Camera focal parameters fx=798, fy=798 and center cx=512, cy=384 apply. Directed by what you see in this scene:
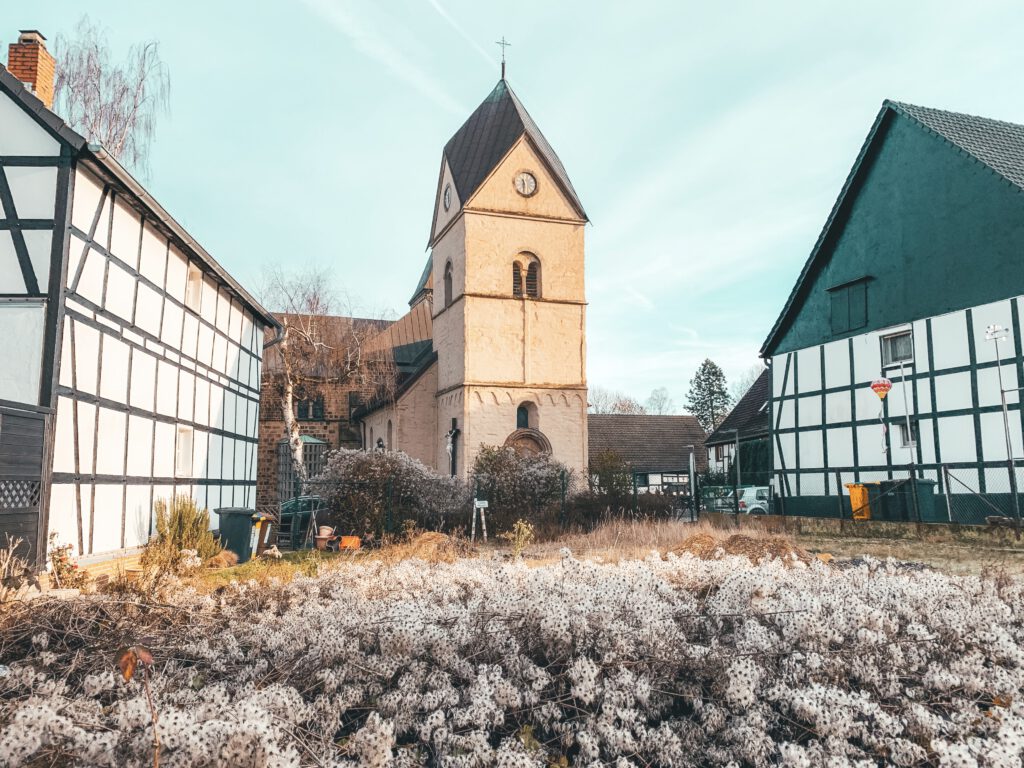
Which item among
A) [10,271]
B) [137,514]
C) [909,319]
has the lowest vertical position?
[137,514]

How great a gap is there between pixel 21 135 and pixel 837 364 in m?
17.1

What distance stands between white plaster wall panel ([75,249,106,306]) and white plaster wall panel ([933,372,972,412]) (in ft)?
50.9

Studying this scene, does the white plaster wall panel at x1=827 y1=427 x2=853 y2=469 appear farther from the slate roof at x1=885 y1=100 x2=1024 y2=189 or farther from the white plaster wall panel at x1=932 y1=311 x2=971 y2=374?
the slate roof at x1=885 y1=100 x2=1024 y2=189

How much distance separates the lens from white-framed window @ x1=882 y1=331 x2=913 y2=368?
17.5m

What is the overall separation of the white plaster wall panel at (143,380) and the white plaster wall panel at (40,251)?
2.25 metres

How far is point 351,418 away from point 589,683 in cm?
3453

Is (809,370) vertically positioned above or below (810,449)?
above

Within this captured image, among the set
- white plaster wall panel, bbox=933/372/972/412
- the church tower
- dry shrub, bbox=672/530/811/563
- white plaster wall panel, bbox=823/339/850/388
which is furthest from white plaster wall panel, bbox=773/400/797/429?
dry shrub, bbox=672/530/811/563

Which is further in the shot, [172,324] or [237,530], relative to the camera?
[237,530]

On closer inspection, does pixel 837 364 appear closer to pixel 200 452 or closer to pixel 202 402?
pixel 202 402

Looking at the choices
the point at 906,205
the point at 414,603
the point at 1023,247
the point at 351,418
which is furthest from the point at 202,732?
the point at 351,418

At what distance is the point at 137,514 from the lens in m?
11.9

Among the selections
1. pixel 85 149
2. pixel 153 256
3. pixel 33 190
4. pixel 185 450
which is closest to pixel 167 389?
pixel 185 450

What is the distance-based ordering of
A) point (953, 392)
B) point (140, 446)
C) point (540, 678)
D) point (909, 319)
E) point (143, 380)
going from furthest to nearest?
point (909, 319), point (953, 392), point (143, 380), point (140, 446), point (540, 678)
